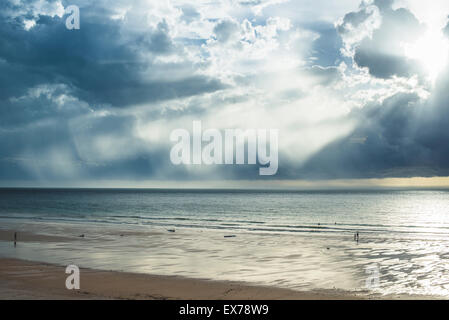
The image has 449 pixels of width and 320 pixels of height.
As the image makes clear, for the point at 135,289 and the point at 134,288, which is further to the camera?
the point at 134,288

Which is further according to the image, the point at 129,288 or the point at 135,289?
the point at 129,288

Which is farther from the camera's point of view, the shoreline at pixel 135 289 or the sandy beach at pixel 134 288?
the sandy beach at pixel 134 288

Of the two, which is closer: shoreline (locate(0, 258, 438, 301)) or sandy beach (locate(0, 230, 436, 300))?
shoreline (locate(0, 258, 438, 301))

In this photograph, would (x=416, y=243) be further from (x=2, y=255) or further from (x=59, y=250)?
(x=2, y=255)

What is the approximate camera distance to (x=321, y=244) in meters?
42.2

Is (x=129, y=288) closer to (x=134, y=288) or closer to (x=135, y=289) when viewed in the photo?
(x=134, y=288)

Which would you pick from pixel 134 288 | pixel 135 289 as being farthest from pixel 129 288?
pixel 135 289
